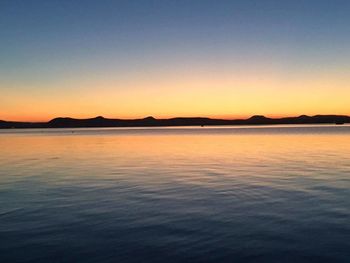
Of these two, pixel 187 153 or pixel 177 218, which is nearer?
pixel 177 218

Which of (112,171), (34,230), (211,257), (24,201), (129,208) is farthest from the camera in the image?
(112,171)

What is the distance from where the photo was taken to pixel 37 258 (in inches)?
436

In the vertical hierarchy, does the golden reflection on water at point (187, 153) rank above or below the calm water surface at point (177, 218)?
below

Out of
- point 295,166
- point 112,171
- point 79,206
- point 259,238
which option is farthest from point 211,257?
point 295,166

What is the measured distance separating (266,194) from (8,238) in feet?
47.3

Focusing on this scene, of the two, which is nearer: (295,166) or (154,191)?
(154,191)

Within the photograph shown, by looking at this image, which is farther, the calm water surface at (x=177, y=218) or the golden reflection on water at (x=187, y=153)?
the golden reflection on water at (x=187, y=153)

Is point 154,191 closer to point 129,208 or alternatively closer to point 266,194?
point 129,208

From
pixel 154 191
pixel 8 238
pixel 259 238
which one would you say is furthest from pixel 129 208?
pixel 259 238

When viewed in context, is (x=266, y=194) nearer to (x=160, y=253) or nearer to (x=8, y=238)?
(x=160, y=253)

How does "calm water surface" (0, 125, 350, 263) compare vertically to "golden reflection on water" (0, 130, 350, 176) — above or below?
above

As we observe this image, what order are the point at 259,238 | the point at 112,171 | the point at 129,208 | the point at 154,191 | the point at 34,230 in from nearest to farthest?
the point at 259,238, the point at 34,230, the point at 129,208, the point at 154,191, the point at 112,171

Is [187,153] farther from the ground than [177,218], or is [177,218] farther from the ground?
[177,218]

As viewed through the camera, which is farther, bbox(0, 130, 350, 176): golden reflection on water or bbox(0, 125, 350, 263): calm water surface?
bbox(0, 130, 350, 176): golden reflection on water
